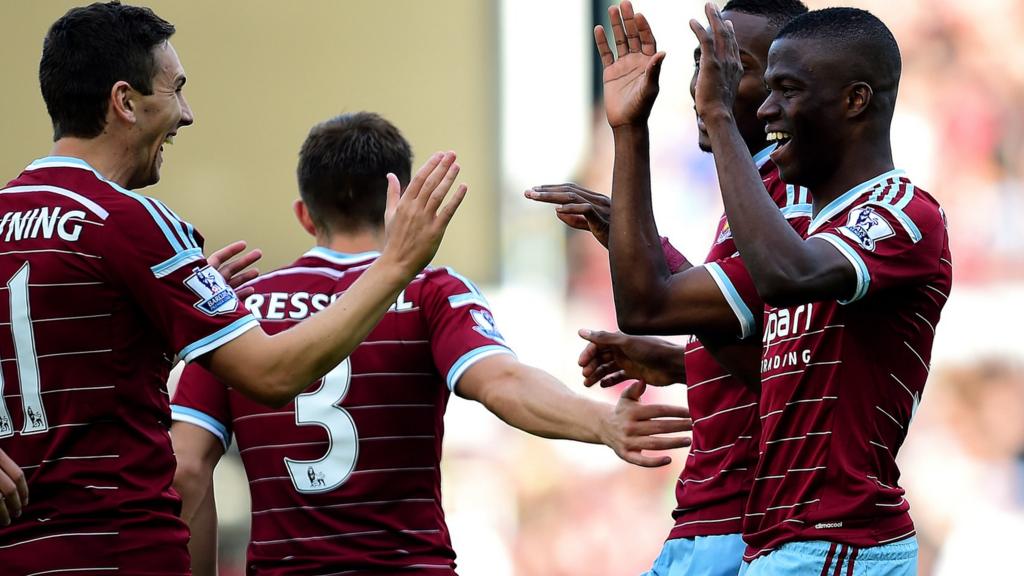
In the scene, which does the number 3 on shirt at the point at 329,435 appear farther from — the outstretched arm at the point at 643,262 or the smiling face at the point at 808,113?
the smiling face at the point at 808,113

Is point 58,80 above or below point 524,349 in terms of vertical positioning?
above

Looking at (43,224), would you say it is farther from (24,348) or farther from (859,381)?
(859,381)

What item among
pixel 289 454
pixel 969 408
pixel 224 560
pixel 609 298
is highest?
pixel 289 454

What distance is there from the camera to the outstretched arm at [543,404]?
11.9 feet

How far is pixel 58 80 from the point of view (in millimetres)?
3244

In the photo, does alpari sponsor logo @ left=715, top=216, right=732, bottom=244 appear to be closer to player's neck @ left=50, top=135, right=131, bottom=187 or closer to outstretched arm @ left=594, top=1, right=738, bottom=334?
outstretched arm @ left=594, top=1, right=738, bottom=334

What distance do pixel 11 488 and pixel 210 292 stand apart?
576 millimetres

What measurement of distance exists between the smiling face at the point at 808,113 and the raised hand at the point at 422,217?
2.33ft

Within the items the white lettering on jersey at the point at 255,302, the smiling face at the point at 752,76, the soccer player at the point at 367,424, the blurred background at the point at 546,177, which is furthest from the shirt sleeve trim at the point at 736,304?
the blurred background at the point at 546,177

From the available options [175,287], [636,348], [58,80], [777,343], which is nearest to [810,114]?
[777,343]

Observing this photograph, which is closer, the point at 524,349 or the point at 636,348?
the point at 636,348

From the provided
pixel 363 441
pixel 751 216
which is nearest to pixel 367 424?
pixel 363 441

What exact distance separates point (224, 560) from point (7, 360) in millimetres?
5273

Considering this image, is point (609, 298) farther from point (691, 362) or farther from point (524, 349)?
point (691, 362)
